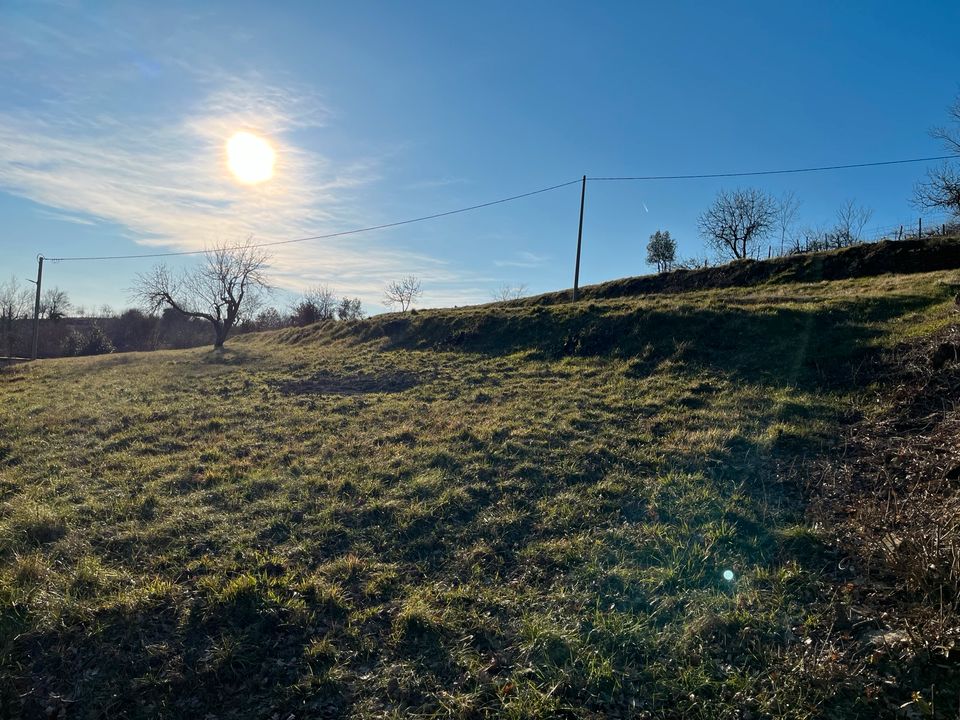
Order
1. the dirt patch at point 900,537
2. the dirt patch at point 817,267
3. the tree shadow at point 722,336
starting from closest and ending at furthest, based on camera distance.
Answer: the dirt patch at point 900,537 < the tree shadow at point 722,336 < the dirt patch at point 817,267

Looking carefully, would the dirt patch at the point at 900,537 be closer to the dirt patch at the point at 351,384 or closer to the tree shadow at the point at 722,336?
the tree shadow at the point at 722,336

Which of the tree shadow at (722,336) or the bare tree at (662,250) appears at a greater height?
the bare tree at (662,250)

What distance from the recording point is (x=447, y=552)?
5316mm

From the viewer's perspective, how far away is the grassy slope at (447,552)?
3547mm

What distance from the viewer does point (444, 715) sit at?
3352 millimetres

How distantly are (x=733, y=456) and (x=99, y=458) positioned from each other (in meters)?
10.1

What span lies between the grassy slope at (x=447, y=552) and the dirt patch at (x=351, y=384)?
2617 millimetres

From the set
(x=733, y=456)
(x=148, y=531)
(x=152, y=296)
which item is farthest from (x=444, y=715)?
(x=152, y=296)

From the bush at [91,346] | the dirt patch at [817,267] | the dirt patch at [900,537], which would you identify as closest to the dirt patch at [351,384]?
the dirt patch at [900,537]

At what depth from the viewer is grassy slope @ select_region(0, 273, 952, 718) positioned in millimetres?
3547

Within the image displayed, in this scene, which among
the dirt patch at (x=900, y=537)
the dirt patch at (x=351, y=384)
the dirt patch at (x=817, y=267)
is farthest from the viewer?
the dirt patch at (x=817, y=267)

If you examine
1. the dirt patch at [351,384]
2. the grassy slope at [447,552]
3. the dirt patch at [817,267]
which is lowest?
the grassy slope at [447,552]

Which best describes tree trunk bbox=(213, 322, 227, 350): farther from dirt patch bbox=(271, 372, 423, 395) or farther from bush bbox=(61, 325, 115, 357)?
bush bbox=(61, 325, 115, 357)

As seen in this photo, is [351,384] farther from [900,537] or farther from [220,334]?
[220,334]
